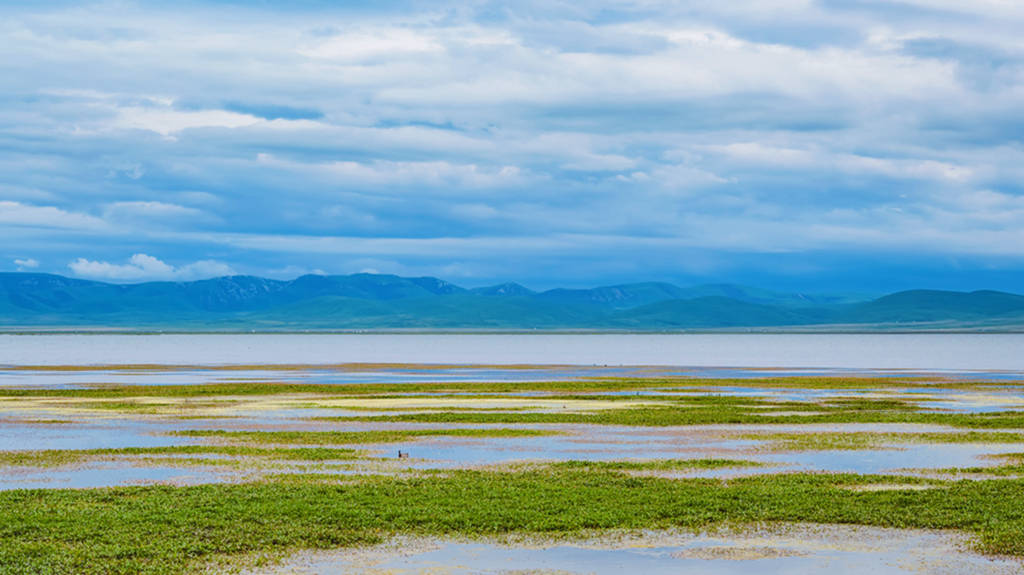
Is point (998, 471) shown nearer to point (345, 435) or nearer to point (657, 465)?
point (657, 465)

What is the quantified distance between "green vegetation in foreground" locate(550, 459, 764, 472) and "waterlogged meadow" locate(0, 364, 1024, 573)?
183 mm

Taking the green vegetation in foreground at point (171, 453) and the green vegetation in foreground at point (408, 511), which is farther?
the green vegetation in foreground at point (171, 453)

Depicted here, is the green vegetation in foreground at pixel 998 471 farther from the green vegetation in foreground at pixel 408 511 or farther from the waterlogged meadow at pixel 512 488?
the green vegetation in foreground at pixel 408 511

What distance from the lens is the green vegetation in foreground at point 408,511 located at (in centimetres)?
2352

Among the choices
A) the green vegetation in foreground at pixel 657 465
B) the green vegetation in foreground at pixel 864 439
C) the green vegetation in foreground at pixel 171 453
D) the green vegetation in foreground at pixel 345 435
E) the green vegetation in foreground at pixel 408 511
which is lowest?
the green vegetation in foreground at pixel 345 435

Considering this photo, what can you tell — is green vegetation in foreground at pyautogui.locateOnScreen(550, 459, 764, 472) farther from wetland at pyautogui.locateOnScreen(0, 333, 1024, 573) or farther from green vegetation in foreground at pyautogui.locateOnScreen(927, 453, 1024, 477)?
green vegetation in foreground at pyautogui.locateOnScreen(927, 453, 1024, 477)

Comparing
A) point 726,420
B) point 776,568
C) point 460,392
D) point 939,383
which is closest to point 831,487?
point 776,568

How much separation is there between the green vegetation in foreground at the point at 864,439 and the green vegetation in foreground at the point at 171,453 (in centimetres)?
1530

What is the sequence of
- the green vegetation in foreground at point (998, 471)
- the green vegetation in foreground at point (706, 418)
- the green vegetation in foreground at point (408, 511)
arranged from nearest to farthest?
the green vegetation in foreground at point (408, 511) < the green vegetation in foreground at point (998, 471) < the green vegetation in foreground at point (706, 418)

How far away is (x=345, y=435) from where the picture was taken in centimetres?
4750

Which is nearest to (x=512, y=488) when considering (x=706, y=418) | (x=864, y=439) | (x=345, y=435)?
(x=345, y=435)

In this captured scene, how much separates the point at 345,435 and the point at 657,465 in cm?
1493

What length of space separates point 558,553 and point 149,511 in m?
9.52

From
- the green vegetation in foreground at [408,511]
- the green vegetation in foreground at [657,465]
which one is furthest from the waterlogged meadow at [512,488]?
the green vegetation in foreground at [657,465]
